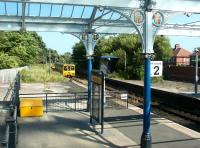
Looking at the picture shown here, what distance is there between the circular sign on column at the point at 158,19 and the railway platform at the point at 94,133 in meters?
4.13

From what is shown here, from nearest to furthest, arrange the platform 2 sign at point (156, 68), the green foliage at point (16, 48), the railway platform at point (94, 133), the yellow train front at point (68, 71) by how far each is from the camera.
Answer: the platform 2 sign at point (156, 68)
the railway platform at point (94, 133)
the yellow train front at point (68, 71)
the green foliage at point (16, 48)

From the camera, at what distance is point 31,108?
1914 centimetres

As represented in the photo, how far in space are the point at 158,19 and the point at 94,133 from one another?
518cm

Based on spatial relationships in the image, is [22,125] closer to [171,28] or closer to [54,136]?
[54,136]

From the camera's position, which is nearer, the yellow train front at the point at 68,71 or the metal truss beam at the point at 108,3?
the metal truss beam at the point at 108,3

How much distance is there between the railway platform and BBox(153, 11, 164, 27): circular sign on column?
13.6 feet

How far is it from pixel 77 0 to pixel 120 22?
802 centimetres

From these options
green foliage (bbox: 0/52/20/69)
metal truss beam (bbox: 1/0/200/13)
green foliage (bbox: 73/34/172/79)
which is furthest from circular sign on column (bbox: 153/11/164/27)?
green foliage (bbox: 0/52/20/69)

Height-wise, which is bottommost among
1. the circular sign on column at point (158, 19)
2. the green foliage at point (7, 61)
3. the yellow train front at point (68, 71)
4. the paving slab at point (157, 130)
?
the paving slab at point (157, 130)

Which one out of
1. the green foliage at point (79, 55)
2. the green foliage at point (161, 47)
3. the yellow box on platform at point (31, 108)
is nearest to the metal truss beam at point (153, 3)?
the yellow box on platform at point (31, 108)

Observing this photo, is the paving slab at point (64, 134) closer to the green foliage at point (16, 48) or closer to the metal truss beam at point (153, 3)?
the metal truss beam at point (153, 3)

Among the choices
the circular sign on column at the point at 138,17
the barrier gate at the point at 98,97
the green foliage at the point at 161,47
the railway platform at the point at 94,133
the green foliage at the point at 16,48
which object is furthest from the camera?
the green foliage at the point at 16,48

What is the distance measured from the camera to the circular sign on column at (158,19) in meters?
13.0

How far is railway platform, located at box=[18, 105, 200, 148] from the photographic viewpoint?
45.2 feet
